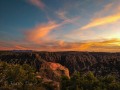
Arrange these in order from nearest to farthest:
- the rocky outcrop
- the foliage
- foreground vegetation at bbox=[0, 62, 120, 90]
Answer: the foliage
foreground vegetation at bbox=[0, 62, 120, 90]
the rocky outcrop

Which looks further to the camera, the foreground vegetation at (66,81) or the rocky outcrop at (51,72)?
the rocky outcrop at (51,72)

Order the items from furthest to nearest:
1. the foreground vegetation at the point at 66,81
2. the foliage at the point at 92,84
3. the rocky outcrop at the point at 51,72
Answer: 1. the rocky outcrop at the point at 51,72
2. the foreground vegetation at the point at 66,81
3. the foliage at the point at 92,84

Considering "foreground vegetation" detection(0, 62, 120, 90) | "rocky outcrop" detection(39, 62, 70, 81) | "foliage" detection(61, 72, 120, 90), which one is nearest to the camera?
"foliage" detection(61, 72, 120, 90)

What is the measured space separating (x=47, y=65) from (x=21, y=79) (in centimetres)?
2140

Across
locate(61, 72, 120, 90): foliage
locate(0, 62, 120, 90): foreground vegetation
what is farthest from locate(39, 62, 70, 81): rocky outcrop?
locate(61, 72, 120, 90): foliage

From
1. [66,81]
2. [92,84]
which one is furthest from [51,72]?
[92,84]

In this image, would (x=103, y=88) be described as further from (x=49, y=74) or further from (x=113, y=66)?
(x=113, y=66)

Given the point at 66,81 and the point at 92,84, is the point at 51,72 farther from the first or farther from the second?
the point at 92,84

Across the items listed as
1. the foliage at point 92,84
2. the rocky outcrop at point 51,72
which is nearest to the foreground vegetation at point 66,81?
the foliage at point 92,84

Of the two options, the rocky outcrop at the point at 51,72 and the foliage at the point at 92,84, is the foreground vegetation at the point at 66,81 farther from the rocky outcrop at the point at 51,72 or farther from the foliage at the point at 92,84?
the rocky outcrop at the point at 51,72

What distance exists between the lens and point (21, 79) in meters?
38.8

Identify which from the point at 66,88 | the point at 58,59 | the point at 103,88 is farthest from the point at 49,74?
the point at 58,59

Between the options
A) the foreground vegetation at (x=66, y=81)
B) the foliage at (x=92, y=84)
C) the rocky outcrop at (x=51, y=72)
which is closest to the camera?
the foliage at (x=92, y=84)

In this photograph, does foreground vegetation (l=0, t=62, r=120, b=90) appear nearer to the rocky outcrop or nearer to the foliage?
the foliage
